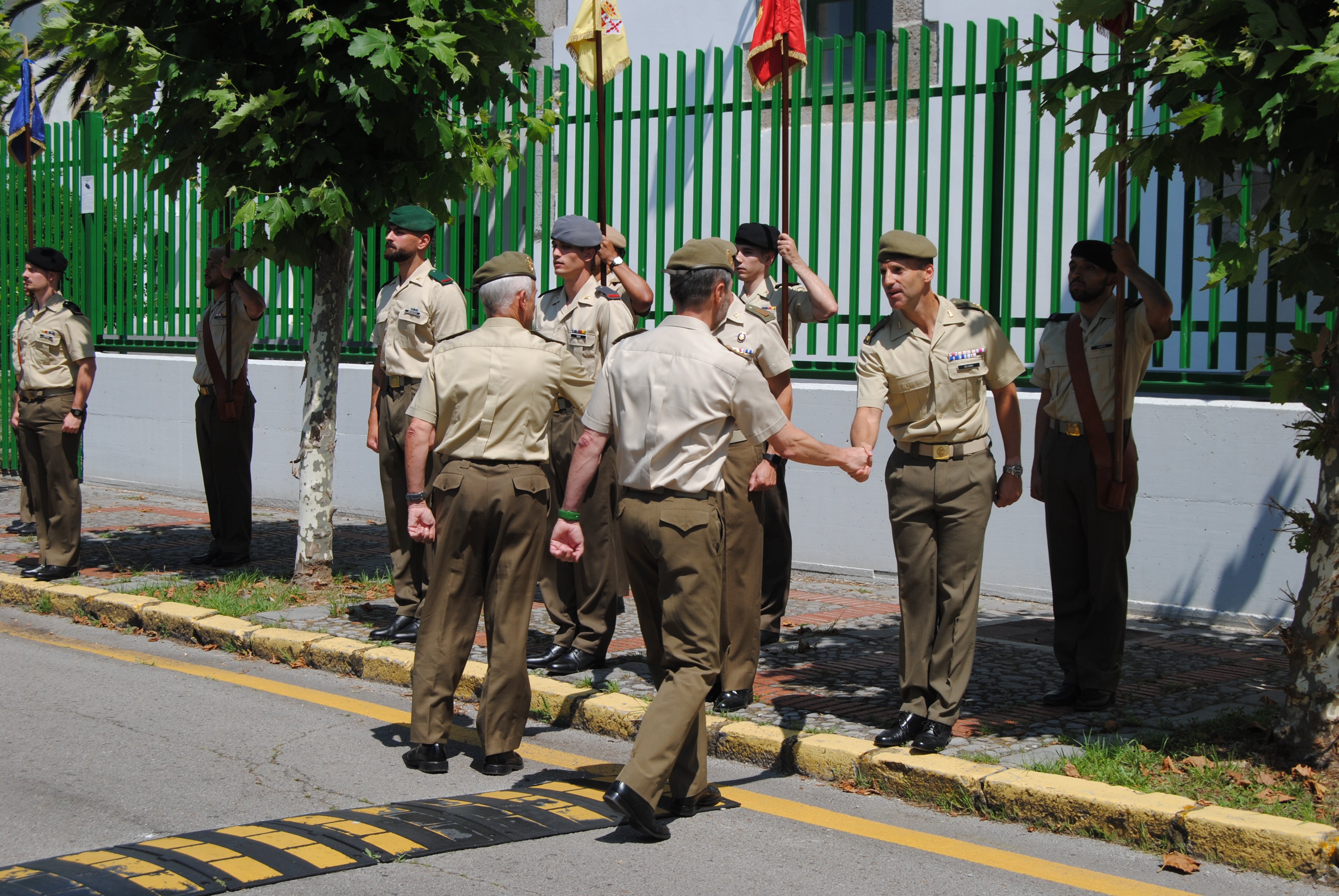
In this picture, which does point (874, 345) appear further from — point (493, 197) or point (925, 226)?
point (493, 197)

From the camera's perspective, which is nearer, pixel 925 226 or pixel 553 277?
pixel 925 226

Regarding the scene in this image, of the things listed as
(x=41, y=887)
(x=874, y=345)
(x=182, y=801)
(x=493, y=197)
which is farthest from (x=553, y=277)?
(x=41, y=887)

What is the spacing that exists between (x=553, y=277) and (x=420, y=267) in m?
4.04

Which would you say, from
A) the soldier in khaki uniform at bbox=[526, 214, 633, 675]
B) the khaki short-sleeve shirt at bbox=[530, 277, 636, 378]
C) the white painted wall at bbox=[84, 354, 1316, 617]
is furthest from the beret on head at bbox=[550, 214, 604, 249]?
the white painted wall at bbox=[84, 354, 1316, 617]

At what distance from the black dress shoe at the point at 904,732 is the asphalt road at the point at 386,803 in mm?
259

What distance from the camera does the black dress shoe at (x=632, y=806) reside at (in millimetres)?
4578

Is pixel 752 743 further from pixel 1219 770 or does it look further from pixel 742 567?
pixel 1219 770

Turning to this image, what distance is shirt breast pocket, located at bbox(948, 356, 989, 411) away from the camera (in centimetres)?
559

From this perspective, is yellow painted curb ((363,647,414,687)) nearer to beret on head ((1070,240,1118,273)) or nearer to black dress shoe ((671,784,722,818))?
black dress shoe ((671,784,722,818))

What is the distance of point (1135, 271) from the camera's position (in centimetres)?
590

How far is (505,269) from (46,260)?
5863mm

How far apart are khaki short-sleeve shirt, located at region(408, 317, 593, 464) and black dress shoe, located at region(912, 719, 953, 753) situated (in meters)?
1.85

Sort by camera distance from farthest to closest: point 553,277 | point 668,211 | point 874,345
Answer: point 553,277 < point 668,211 < point 874,345

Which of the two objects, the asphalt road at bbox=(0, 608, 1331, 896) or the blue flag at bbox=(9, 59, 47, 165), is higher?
the blue flag at bbox=(9, 59, 47, 165)
